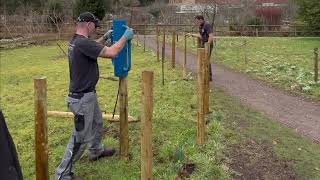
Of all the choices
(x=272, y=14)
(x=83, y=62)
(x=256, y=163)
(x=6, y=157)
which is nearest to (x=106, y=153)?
(x=83, y=62)

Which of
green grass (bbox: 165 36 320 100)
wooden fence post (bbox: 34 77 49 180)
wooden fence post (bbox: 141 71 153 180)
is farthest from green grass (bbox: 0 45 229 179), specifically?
green grass (bbox: 165 36 320 100)

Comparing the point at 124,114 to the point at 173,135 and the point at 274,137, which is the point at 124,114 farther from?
the point at 274,137

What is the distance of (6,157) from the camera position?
8.05 feet

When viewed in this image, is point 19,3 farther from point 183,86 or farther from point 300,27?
point 183,86

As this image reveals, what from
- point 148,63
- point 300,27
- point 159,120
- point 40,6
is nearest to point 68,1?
point 40,6

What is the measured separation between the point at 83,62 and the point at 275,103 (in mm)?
6512

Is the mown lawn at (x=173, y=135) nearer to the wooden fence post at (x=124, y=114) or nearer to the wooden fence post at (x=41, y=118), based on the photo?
the wooden fence post at (x=124, y=114)

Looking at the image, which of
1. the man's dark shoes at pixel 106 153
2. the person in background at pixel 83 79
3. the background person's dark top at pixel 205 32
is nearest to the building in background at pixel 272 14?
the background person's dark top at pixel 205 32

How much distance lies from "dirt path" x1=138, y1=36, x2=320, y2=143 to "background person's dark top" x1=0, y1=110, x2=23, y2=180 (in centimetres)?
636

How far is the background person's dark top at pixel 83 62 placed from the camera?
5.52 m

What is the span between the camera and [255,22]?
1661 inches

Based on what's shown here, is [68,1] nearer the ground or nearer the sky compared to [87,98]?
nearer the sky

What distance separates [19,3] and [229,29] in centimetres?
2114

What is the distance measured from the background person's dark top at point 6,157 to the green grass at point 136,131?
11.7 feet
